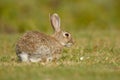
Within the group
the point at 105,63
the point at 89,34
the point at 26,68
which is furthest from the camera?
the point at 89,34

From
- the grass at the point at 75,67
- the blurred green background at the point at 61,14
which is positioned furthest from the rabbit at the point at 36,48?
the blurred green background at the point at 61,14

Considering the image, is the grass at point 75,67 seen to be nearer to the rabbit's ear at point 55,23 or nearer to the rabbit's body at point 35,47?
the rabbit's body at point 35,47

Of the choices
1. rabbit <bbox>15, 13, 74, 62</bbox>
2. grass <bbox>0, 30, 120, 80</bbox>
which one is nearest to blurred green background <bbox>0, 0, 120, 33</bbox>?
grass <bbox>0, 30, 120, 80</bbox>

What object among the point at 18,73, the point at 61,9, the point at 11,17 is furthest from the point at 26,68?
the point at 61,9

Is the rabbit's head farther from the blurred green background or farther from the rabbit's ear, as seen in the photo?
the blurred green background

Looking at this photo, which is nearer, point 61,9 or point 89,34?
point 89,34

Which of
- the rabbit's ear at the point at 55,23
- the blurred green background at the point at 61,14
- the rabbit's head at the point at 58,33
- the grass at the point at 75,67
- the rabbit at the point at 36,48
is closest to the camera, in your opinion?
the grass at the point at 75,67

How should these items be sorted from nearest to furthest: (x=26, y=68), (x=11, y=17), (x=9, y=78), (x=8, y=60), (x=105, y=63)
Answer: (x=9, y=78) → (x=26, y=68) → (x=105, y=63) → (x=8, y=60) → (x=11, y=17)

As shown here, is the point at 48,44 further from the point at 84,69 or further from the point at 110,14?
the point at 110,14
